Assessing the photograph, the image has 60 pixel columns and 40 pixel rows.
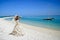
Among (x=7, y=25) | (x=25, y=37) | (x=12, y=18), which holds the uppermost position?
(x=12, y=18)

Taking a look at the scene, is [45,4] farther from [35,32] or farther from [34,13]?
[35,32]

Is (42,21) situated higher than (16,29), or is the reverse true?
(42,21)

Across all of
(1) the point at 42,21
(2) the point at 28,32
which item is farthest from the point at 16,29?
(1) the point at 42,21

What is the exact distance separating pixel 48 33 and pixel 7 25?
2.19ft

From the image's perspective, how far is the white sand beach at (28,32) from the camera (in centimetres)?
177

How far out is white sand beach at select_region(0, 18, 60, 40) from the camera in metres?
1.77

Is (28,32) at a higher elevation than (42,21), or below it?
below

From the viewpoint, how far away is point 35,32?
181 cm

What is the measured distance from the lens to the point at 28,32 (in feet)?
5.94

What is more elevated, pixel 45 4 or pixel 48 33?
pixel 45 4

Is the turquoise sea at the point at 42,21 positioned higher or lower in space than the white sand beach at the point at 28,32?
higher

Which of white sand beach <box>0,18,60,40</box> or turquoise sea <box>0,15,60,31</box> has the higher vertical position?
turquoise sea <box>0,15,60,31</box>

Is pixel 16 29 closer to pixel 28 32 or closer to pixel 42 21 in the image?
pixel 28 32

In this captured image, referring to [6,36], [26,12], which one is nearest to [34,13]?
[26,12]
